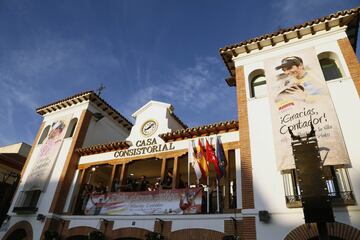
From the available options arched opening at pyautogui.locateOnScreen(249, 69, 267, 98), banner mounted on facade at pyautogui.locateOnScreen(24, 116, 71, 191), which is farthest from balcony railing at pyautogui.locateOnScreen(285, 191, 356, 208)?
banner mounted on facade at pyautogui.locateOnScreen(24, 116, 71, 191)

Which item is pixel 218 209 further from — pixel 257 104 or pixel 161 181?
pixel 257 104

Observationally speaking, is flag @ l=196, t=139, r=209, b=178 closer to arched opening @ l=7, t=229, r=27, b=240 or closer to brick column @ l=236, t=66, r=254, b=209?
brick column @ l=236, t=66, r=254, b=209

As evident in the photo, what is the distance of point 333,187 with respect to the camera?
28.3ft

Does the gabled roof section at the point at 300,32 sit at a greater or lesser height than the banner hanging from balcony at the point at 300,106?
greater

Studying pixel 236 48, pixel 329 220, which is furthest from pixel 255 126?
pixel 329 220

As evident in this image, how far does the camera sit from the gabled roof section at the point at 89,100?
18.0 meters

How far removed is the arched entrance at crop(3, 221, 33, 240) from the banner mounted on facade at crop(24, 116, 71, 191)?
195 cm

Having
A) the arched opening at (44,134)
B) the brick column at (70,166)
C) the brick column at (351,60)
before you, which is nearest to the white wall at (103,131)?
the brick column at (70,166)

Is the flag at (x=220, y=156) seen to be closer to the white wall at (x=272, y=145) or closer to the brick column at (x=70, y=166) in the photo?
the white wall at (x=272, y=145)

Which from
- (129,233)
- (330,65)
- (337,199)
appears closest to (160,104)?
(129,233)

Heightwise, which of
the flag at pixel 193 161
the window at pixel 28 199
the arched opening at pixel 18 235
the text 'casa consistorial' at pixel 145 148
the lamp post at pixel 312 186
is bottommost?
the arched opening at pixel 18 235

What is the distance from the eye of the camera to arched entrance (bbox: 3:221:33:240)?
14611mm

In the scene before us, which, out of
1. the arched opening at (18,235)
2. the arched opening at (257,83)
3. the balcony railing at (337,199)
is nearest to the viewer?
the balcony railing at (337,199)

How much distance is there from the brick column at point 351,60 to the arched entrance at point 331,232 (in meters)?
4.88
